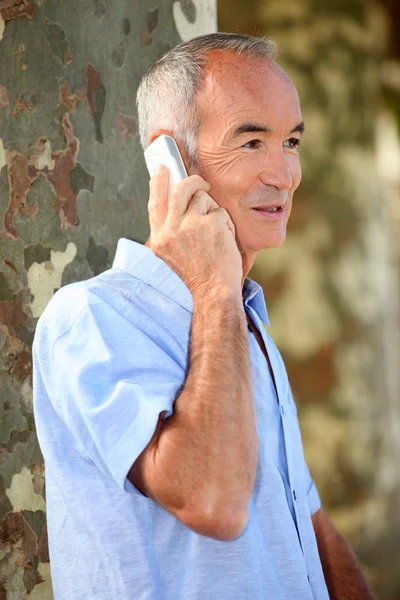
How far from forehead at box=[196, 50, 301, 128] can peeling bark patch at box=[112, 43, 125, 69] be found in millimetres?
298

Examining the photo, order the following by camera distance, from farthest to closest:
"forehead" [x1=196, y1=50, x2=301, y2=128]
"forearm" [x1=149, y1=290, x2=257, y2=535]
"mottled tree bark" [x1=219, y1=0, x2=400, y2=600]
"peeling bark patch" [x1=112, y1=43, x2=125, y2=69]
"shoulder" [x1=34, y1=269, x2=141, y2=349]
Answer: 1. "mottled tree bark" [x1=219, y1=0, x2=400, y2=600]
2. "peeling bark patch" [x1=112, y1=43, x2=125, y2=69]
3. "forehead" [x1=196, y1=50, x2=301, y2=128]
4. "shoulder" [x1=34, y1=269, x2=141, y2=349]
5. "forearm" [x1=149, y1=290, x2=257, y2=535]

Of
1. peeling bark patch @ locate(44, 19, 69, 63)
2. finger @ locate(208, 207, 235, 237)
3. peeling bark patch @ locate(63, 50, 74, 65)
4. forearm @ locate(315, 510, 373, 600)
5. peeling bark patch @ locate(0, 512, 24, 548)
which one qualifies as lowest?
forearm @ locate(315, 510, 373, 600)

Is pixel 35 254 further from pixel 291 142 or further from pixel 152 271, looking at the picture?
pixel 291 142

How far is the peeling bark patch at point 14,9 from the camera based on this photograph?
1300mm

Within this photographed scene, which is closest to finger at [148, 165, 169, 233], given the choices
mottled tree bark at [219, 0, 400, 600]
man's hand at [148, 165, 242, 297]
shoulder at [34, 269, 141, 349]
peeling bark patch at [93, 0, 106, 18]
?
man's hand at [148, 165, 242, 297]

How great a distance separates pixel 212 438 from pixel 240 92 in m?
0.59

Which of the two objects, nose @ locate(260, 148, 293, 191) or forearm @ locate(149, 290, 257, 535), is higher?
nose @ locate(260, 148, 293, 191)

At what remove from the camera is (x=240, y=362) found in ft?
A: 3.21

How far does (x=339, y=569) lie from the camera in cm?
138

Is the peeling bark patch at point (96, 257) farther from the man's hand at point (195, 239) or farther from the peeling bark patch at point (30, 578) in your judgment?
the peeling bark patch at point (30, 578)

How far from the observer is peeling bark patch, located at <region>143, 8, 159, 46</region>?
1.57 metres

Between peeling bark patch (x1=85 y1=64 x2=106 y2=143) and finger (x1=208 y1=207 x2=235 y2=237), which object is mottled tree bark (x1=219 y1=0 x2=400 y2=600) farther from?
finger (x1=208 y1=207 x2=235 y2=237)

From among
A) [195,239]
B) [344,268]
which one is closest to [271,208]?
[195,239]

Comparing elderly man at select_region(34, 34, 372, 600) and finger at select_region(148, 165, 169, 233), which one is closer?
elderly man at select_region(34, 34, 372, 600)
